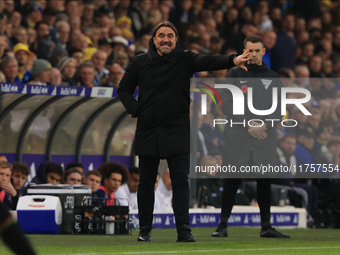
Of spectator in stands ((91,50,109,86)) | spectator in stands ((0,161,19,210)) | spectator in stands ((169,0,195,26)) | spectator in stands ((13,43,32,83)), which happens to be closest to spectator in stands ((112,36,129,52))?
spectator in stands ((91,50,109,86))

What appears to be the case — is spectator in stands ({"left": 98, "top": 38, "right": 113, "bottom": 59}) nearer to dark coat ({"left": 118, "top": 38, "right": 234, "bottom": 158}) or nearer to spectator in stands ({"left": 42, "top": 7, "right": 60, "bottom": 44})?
spectator in stands ({"left": 42, "top": 7, "right": 60, "bottom": 44})

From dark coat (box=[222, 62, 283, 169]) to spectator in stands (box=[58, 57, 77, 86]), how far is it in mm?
4230

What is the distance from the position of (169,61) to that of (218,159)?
4.95 m

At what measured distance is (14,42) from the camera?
12.6 m

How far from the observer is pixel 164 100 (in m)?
7.05

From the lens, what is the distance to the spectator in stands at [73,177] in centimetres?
1043

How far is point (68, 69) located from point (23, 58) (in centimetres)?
76

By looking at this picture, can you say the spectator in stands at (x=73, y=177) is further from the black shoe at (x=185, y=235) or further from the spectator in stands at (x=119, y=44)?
the spectator in stands at (x=119, y=44)

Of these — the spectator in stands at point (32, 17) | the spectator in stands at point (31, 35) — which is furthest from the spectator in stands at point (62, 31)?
the spectator in stands at point (31, 35)

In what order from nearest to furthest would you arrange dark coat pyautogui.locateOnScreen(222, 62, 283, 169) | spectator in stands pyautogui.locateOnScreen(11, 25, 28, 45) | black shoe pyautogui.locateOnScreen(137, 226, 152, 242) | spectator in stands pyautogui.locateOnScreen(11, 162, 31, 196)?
black shoe pyautogui.locateOnScreen(137, 226, 152, 242) < dark coat pyautogui.locateOnScreen(222, 62, 283, 169) < spectator in stands pyautogui.locateOnScreen(11, 162, 31, 196) < spectator in stands pyautogui.locateOnScreen(11, 25, 28, 45)

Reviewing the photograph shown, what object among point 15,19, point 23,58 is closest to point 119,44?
point 15,19

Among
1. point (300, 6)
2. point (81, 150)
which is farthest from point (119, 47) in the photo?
point (300, 6)

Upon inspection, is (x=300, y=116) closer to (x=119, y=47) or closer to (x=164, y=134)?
(x=119, y=47)

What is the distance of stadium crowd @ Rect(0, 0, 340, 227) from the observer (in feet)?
38.9
